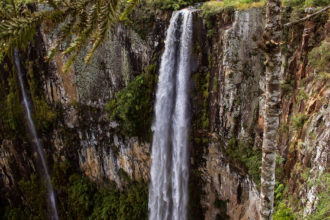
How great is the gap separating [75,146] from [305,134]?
10.1 m

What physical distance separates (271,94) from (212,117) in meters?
5.69

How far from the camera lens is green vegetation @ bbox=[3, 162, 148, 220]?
35.9 feet

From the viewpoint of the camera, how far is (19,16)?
1660 millimetres

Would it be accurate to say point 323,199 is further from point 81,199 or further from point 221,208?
point 81,199

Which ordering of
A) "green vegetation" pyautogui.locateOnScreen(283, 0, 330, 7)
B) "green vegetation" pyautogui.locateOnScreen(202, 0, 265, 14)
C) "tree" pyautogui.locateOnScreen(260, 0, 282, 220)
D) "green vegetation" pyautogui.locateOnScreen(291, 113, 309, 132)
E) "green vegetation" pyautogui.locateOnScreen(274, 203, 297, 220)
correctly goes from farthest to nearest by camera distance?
1. "green vegetation" pyautogui.locateOnScreen(202, 0, 265, 14)
2. "green vegetation" pyautogui.locateOnScreen(283, 0, 330, 7)
3. "green vegetation" pyautogui.locateOnScreen(291, 113, 309, 132)
4. "green vegetation" pyautogui.locateOnScreen(274, 203, 297, 220)
5. "tree" pyautogui.locateOnScreen(260, 0, 282, 220)

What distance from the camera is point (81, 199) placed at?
1177 centimetres

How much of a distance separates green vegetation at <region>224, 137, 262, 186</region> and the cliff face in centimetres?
3

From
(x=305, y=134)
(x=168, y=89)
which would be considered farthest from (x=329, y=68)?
(x=168, y=89)

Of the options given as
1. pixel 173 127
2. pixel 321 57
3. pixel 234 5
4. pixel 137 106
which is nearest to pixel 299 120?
pixel 321 57

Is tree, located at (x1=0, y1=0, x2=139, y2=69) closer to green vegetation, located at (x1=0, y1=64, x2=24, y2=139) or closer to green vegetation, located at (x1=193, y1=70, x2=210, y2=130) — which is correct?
green vegetation, located at (x1=193, y1=70, x2=210, y2=130)

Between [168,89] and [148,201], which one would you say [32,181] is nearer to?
[148,201]

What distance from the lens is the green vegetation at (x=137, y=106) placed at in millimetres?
9898

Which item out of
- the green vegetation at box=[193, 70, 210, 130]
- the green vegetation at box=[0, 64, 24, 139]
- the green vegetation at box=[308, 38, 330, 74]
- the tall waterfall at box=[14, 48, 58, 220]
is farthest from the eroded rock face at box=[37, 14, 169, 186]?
the green vegetation at box=[308, 38, 330, 74]

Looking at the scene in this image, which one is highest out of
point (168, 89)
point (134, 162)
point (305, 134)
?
point (168, 89)
